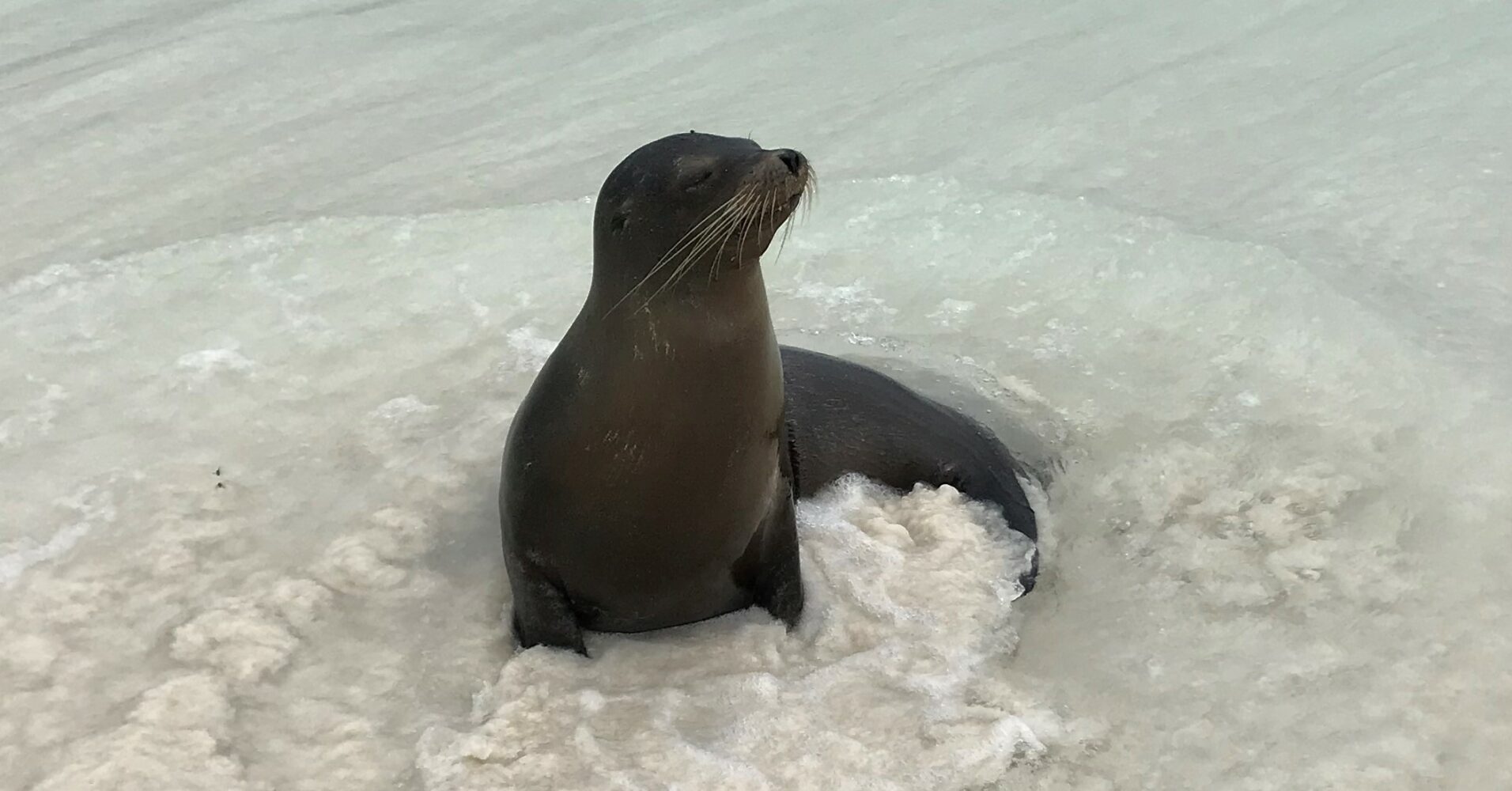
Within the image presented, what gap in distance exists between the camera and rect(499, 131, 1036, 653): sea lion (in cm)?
263

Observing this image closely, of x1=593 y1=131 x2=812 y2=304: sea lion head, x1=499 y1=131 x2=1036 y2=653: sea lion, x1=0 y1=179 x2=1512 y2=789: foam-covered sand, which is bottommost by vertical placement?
x1=0 y1=179 x2=1512 y2=789: foam-covered sand

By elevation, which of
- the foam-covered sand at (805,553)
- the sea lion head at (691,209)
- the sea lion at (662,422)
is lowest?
the foam-covered sand at (805,553)

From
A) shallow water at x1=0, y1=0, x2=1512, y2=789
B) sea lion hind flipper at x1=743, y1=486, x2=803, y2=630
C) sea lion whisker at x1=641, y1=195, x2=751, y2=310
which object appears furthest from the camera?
sea lion hind flipper at x1=743, y1=486, x2=803, y2=630

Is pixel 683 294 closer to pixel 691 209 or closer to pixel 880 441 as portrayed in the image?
pixel 691 209

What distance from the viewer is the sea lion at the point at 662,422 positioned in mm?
2627

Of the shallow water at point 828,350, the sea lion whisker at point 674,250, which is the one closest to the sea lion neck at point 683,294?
the sea lion whisker at point 674,250

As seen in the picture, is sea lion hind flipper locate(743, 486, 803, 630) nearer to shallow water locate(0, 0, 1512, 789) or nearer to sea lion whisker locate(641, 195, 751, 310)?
shallow water locate(0, 0, 1512, 789)

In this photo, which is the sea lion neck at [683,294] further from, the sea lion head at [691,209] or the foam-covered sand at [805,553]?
the foam-covered sand at [805,553]

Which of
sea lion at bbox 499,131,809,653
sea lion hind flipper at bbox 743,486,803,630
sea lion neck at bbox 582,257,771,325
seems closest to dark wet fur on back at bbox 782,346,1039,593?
sea lion hind flipper at bbox 743,486,803,630

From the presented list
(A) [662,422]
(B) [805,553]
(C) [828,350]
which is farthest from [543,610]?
(C) [828,350]

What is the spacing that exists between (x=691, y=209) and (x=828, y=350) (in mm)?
1798

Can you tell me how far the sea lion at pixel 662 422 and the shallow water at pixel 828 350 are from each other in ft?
0.61

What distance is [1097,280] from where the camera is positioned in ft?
15.5

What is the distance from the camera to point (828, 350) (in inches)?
171
